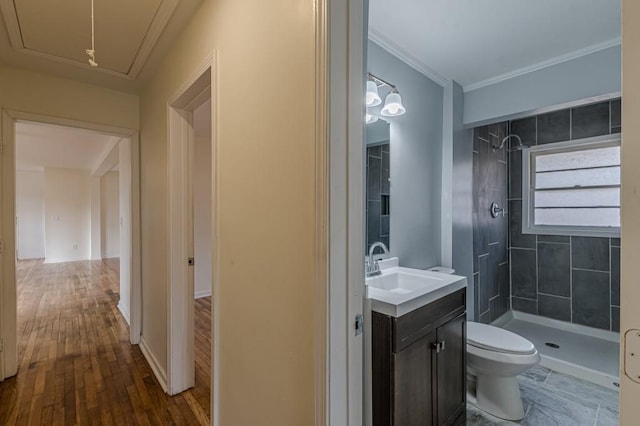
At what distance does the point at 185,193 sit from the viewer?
6.84ft

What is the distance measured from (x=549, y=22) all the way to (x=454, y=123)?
0.89 metres

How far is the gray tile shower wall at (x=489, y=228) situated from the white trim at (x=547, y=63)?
473 millimetres

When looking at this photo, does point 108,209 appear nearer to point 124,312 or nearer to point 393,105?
point 124,312

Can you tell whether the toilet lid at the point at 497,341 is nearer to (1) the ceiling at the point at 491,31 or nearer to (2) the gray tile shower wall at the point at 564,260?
(2) the gray tile shower wall at the point at 564,260

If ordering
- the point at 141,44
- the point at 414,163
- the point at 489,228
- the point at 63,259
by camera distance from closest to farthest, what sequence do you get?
the point at 141,44, the point at 414,163, the point at 489,228, the point at 63,259

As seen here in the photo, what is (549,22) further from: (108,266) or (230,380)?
(108,266)

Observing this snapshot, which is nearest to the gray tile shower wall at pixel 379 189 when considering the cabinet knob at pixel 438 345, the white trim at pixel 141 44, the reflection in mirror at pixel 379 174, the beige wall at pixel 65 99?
the reflection in mirror at pixel 379 174

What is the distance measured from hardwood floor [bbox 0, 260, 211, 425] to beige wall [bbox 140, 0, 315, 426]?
0.83m

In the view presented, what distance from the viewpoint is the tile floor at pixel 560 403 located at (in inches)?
75.7

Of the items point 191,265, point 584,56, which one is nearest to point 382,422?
point 191,265

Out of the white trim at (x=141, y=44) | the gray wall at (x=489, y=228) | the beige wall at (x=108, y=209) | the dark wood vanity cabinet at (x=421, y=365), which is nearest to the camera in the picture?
A: the dark wood vanity cabinet at (x=421, y=365)

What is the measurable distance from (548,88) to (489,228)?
4.69 feet

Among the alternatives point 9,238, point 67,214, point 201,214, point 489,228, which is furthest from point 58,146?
point 489,228

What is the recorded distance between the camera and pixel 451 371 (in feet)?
5.34
